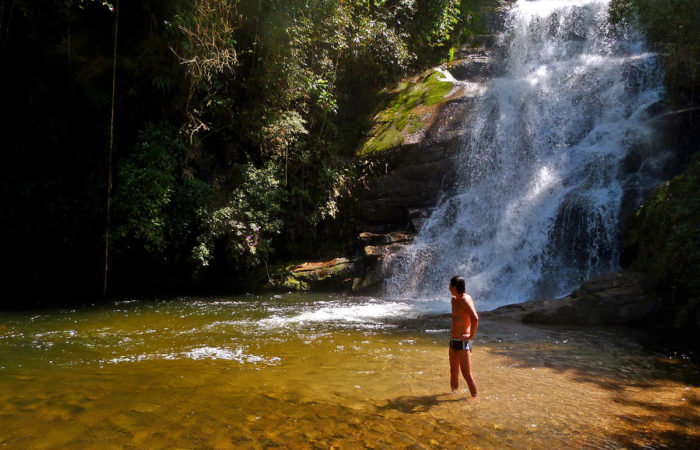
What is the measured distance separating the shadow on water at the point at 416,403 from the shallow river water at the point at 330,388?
0.03m

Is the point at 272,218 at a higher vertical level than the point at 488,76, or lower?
lower

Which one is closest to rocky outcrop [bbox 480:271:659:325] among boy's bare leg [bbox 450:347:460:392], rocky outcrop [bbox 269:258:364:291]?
boy's bare leg [bbox 450:347:460:392]

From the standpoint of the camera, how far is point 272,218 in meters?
13.2

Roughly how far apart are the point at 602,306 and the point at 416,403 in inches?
214

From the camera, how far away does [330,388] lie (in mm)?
4848

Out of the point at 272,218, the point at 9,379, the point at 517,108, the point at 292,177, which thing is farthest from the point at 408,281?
the point at 9,379

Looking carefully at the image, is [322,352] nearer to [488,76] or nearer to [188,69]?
[188,69]

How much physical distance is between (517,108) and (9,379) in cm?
1512

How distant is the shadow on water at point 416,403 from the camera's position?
4.26 m

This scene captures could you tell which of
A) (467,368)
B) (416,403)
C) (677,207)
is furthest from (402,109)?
Answer: (416,403)

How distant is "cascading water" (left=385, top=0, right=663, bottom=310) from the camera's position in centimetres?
1079

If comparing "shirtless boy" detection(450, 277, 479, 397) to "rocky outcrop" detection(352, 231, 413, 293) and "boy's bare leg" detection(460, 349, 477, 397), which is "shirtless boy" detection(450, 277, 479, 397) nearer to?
"boy's bare leg" detection(460, 349, 477, 397)

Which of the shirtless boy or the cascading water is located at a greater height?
the cascading water

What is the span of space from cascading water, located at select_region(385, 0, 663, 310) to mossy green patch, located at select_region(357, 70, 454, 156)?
185 cm
